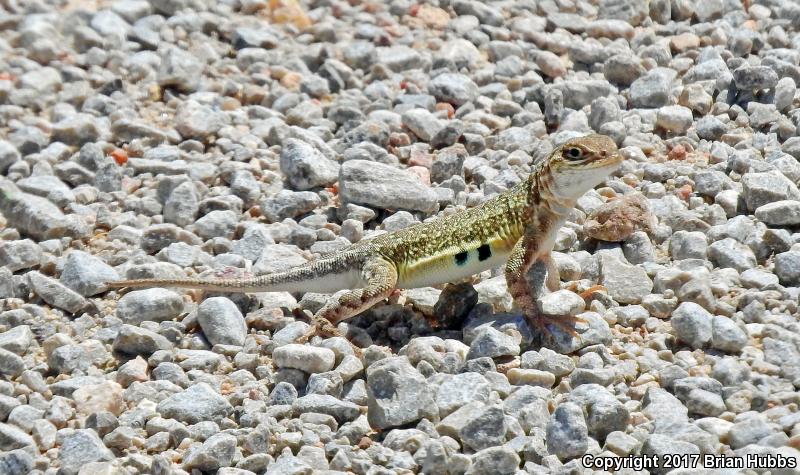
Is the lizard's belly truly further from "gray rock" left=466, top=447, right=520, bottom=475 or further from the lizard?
"gray rock" left=466, top=447, right=520, bottom=475

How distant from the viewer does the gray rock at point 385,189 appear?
381 inches

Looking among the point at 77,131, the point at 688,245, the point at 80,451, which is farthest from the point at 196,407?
the point at 77,131

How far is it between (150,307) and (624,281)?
3405 mm

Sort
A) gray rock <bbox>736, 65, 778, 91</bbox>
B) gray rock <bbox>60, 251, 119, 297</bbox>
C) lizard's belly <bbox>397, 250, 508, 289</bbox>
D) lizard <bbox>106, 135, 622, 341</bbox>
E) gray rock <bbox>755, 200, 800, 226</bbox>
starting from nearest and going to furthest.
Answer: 1. lizard <bbox>106, 135, 622, 341</bbox>
2. lizard's belly <bbox>397, 250, 508, 289</bbox>
3. gray rock <bbox>755, 200, 800, 226</bbox>
4. gray rock <bbox>60, 251, 119, 297</bbox>
5. gray rock <bbox>736, 65, 778, 91</bbox>

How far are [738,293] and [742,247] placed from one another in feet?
1.92

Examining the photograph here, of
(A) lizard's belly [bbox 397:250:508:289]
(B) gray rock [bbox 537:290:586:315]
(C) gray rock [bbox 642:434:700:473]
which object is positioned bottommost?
(A) lizard's belly [bbox 397:250:508:289]

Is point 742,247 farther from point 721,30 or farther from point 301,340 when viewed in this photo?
point 721,30

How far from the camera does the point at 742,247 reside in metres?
8.35

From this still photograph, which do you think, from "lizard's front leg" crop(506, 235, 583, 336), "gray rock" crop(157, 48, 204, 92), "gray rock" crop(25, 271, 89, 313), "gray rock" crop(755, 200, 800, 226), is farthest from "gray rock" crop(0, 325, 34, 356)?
"gray rock" crop(755, 200, 800, 226)

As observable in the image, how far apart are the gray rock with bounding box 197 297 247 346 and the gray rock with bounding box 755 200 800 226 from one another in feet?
12.7

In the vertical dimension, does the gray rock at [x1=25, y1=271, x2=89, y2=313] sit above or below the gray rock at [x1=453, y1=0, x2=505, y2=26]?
above

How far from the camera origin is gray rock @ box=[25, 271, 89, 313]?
8695 millimetres

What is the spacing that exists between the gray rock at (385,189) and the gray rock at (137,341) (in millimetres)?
2316

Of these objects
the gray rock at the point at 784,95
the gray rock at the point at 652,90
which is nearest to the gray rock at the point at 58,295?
the gray rock at the point at 652,90
